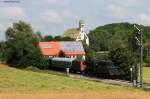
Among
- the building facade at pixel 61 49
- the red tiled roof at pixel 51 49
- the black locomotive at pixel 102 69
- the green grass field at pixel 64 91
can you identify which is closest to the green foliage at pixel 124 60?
the black locomotive at pixel 102 69

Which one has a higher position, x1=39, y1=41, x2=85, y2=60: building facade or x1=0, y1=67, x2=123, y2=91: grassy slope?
x1=39, y1=41, x2=85, y2=60: building facade

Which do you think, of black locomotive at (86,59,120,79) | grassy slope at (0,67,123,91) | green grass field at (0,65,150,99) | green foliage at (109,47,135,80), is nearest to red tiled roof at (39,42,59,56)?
black locomotive at (86,59,120,79)

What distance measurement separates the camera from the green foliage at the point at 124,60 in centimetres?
6377

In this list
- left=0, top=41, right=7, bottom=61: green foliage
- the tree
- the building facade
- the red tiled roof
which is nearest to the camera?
the tree

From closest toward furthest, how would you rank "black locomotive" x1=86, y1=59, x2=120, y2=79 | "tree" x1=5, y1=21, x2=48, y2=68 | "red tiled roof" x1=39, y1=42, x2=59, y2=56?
1. "black locomotive" x1=86, y1=59, x2=120, y2=79
2. "tree" x1=5, y1=21, x2=48, y2=68
3. "red tiled roof" x1=39, y1=42, x2=59, y2=56

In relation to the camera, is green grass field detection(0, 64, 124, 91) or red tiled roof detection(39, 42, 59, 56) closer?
green grass field detection(0, 64, 124, 91)

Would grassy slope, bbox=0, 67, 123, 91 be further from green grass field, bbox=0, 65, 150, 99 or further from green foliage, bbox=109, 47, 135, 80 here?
green foliage, bbox=109, 47, 135, 80

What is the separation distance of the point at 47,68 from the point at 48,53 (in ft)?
117

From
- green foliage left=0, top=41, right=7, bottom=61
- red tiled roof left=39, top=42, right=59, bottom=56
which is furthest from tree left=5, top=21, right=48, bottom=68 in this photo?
red tiled roof left=39, top=42, right=59, bottom=56

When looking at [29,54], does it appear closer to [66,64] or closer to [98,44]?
[66,64]

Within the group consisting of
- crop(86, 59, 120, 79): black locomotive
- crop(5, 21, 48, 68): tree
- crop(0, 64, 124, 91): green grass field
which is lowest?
crop(0, 64, 124, 91): green grass field

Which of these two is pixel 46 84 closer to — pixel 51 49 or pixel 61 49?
pixel 51 49

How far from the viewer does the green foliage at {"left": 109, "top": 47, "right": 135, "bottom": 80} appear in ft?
209

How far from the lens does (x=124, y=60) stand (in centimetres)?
6544
